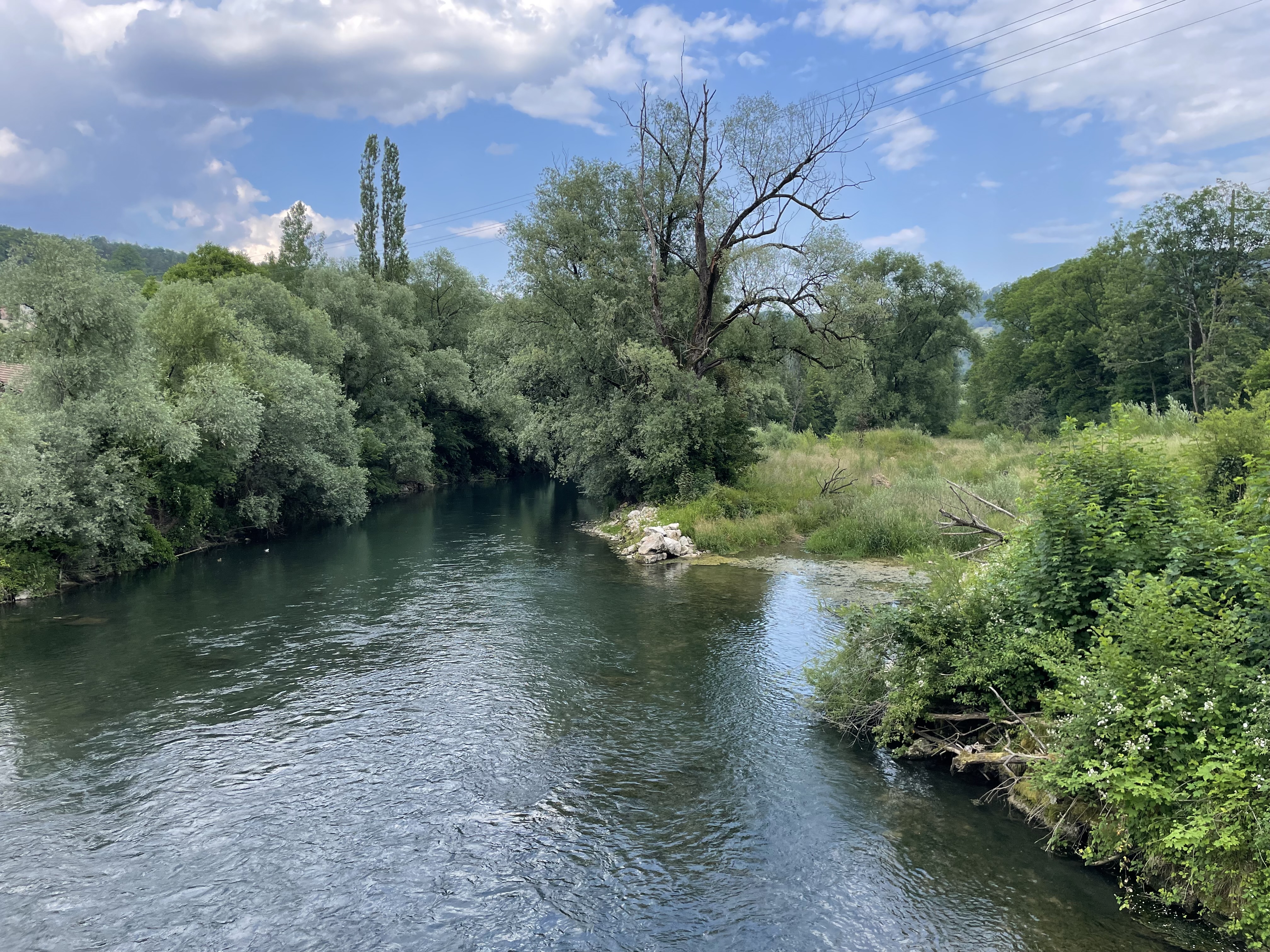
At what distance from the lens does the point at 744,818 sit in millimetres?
9586

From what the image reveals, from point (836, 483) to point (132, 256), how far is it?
4236 inches

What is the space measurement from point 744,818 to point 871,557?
52.2ft

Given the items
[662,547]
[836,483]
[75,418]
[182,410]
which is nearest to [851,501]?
[836,483]

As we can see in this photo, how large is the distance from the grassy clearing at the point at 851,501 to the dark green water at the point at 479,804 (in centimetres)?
784

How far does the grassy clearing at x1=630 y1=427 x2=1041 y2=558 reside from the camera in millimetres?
24609

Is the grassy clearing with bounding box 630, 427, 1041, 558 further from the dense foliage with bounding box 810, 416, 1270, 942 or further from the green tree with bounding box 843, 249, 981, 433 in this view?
the green tree with bounding box 843, 249, 981, 433

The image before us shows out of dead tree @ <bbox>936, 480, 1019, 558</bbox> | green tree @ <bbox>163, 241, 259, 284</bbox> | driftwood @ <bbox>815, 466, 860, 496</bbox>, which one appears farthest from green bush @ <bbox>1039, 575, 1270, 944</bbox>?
green tree @ <bbox>163, 241, 259, 284</bbox>

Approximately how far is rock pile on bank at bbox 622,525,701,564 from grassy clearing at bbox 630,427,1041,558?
2.61 feet

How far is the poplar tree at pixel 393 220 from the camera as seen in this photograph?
58.0m

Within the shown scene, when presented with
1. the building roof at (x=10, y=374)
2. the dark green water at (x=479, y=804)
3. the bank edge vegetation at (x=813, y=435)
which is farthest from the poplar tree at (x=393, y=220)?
the dark green water at (x=479, y=804)

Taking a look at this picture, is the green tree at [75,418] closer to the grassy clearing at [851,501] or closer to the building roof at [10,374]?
the building roof at [10,374]

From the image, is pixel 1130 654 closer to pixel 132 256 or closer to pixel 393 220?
pixel 393 220

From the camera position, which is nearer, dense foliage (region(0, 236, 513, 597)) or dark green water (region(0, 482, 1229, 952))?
dark green water (region(0, 482, 1229, 952))

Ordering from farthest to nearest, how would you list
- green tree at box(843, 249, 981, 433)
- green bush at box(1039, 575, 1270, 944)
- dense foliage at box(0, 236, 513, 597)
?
green tree at box(843, 249, 981, 433)
dense foliage at box(0, 236, 513, 597)
green bush at box(1039, 575, 1270, 944)
